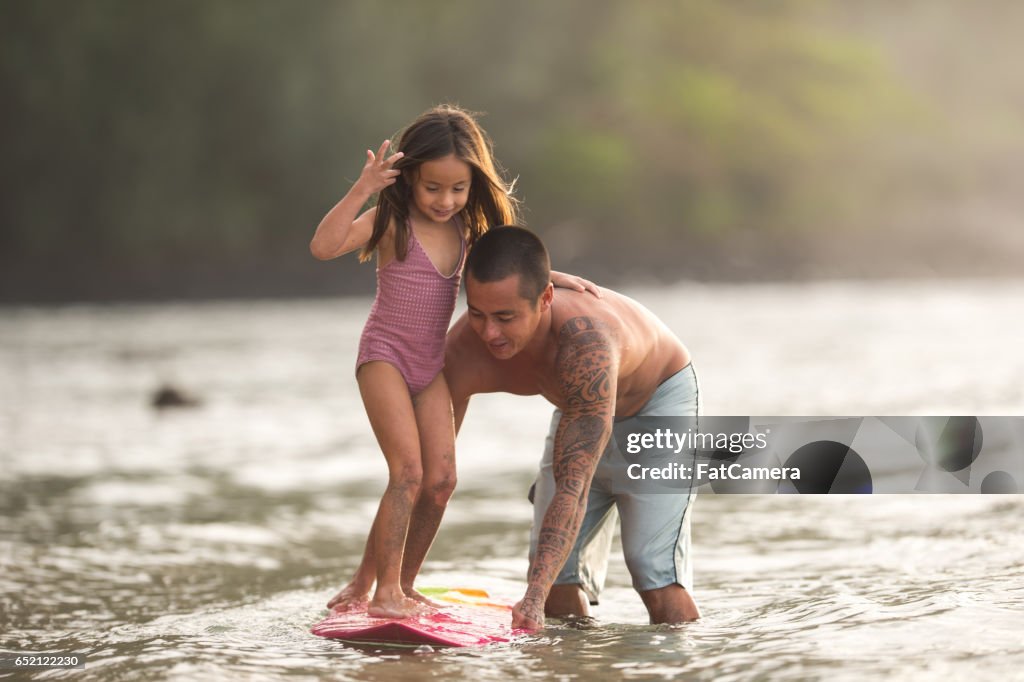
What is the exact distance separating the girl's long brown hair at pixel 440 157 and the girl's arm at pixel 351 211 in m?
0.11

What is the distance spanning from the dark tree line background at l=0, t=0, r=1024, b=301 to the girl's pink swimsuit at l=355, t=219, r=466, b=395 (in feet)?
128

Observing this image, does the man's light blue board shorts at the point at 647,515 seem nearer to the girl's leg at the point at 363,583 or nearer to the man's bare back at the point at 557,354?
the man's bare back at the point at 557,354

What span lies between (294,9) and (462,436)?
44.9 m

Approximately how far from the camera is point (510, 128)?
63688 millimetres

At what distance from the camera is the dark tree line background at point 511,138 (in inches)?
1865

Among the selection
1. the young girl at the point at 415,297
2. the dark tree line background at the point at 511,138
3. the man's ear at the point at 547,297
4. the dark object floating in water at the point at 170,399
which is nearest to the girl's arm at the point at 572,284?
the young girl at the point at 415,297

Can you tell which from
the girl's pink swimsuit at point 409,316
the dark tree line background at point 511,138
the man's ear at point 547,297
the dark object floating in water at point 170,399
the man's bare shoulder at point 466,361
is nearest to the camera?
the man's ear at point 547,297

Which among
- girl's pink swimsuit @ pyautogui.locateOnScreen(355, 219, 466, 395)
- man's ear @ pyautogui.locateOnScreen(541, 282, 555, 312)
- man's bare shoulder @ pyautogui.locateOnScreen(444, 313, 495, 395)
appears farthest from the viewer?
man's bare shoulder @ pyautogui.locateOnScreen(444, 313, 495, 395)

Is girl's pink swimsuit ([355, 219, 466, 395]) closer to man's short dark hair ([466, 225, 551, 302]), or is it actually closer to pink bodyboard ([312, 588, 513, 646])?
man's short dark hair ([466, 225, 551, 302])

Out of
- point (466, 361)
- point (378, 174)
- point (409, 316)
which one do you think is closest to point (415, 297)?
point (409, 316)

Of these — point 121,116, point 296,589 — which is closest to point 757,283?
point 121,116

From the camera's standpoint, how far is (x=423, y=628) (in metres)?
4.89

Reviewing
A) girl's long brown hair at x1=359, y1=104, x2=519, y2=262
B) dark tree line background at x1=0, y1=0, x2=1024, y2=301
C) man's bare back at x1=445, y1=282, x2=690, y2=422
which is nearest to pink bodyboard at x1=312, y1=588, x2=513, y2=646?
man's bare back at x1=445, y1=282, x2=690, y2=422

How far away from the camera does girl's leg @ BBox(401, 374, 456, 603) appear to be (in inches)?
198
